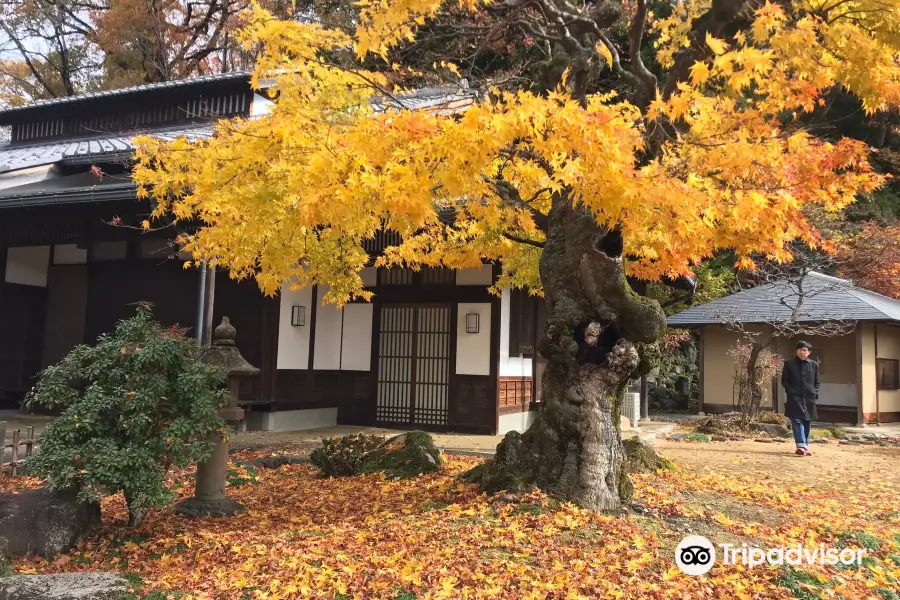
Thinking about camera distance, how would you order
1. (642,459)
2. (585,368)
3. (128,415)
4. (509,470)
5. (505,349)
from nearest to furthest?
(128,415), (585,368), (509,470), (642,459), (505,349)

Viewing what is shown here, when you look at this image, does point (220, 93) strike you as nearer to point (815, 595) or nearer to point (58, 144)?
point (58, 144)

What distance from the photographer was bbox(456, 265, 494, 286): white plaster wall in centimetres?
1065

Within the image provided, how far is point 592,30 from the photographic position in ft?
17.8

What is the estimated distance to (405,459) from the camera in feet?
22.9

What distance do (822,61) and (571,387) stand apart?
3268 mm

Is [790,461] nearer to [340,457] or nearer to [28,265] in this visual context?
[340,457]

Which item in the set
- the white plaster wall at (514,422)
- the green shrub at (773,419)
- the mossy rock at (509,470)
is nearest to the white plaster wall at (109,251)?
the white plaster wall at (514,422)

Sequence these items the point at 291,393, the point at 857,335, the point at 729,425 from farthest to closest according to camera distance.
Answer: the point at 857,335 → the point at 729,425 → the point at 291,393

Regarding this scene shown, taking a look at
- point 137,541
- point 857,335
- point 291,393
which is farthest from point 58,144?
point 857,335

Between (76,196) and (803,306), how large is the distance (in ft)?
52.1

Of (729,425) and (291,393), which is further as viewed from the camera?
(729,425)

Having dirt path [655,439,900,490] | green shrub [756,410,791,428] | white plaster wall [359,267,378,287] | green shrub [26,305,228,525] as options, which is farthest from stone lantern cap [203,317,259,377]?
green shrub [756,410,791,428]

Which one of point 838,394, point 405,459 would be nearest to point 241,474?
point 405,459

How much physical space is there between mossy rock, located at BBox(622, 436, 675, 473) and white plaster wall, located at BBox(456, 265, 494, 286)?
4.17m
